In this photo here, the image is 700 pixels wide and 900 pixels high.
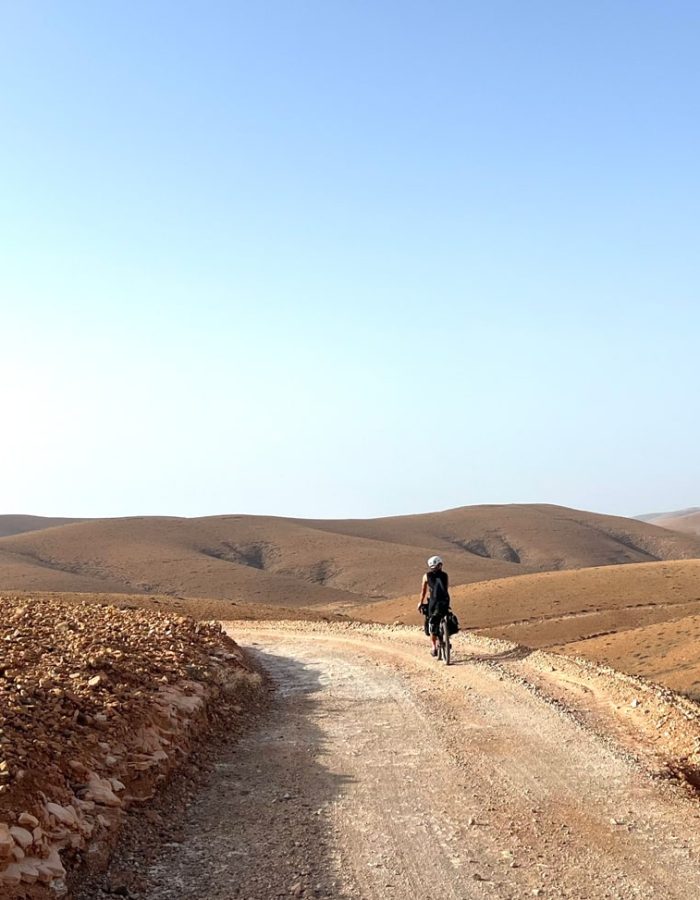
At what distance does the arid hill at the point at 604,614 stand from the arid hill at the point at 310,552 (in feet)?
65.6

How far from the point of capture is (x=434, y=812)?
775cm

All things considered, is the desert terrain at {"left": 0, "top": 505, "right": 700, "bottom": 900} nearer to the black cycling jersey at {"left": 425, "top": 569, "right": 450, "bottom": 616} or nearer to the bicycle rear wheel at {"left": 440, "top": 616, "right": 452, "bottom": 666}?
the bicycle rear wheel at {"left": 440, "top": 616, "right": 452, "bottom": 666}

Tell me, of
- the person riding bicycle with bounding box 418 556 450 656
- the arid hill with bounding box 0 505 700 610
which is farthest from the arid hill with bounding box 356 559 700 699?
the arid hill with bounding box 0 505 700 610

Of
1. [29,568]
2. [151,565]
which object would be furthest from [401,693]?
[151,565]

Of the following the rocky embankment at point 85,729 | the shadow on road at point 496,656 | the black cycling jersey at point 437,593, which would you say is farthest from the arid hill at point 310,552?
the rocky embankment at point 85,729

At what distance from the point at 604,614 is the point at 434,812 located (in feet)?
110

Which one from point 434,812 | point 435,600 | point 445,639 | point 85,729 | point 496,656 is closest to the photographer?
point 434,812

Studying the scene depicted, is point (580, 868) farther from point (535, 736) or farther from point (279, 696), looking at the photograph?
point (279, 696)

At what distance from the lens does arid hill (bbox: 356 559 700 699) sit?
84.2 ft

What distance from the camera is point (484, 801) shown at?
26.5 feet

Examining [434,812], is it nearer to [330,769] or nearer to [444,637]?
[330,769]

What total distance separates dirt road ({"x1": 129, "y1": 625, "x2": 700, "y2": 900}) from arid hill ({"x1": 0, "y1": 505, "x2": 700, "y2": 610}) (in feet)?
179

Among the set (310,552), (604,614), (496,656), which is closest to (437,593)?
(496,656)

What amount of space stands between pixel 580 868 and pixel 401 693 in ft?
23.8
